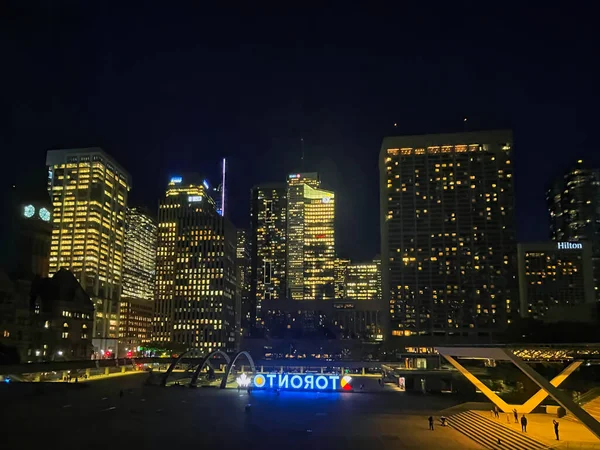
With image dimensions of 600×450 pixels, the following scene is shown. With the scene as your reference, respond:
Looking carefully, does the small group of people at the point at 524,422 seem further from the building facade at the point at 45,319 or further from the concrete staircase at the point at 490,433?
the building facade at the point at 45,319

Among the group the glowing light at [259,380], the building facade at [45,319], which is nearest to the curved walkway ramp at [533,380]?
the glowing light at [259,380]

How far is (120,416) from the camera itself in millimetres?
46875

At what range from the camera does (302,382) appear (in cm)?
7300

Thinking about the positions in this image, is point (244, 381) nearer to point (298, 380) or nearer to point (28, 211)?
point (298, 380)

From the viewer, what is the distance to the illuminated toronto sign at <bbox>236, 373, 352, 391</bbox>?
7281 cm

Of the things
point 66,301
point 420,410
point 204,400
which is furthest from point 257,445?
point 66,301

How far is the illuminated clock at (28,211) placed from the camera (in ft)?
498

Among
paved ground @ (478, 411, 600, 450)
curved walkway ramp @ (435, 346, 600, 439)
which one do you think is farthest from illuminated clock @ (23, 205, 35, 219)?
paved ground @ (478, 411, 600, 450)

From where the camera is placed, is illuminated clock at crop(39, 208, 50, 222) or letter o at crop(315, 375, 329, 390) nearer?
letter o at crop(315, 375, 329, 390)

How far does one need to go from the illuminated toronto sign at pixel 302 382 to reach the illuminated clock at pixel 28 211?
107 meters

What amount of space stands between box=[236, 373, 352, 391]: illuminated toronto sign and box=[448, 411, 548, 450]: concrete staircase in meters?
28.5

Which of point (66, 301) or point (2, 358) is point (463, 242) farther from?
point (2, 358)

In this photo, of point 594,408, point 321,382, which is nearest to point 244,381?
point 321,382

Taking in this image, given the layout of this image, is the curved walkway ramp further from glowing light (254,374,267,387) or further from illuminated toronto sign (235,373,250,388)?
illuminated toronto sign (235,373,250,388)
